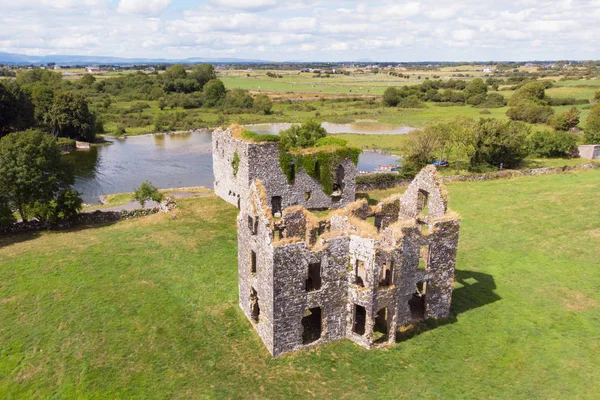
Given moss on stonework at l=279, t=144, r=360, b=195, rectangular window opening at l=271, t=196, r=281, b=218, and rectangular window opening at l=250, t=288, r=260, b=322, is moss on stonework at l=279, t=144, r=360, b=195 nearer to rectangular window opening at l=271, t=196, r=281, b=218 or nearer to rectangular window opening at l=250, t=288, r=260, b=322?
rectangular window opening at l=271, t=196, r=281, b=218

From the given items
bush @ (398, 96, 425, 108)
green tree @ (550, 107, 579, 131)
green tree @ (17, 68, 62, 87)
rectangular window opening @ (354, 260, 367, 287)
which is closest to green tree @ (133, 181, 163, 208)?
rectangular window opening @ (354, 260, 367, 287)

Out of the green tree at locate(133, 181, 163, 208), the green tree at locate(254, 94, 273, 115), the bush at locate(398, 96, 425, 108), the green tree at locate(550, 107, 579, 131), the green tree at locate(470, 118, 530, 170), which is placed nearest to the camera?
the green tree at locate(133, 181, 163, 208)

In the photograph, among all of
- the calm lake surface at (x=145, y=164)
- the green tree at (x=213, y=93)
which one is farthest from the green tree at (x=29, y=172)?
the green tree at (x=213, y=93)

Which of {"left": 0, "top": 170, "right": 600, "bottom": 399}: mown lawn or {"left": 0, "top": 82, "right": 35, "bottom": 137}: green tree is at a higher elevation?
{"left": 0, "top": 82, "right": 35, "bottom": 137}: green tree

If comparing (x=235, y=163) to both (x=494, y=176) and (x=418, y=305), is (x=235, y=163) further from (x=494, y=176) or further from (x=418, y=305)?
(x=494, y=176)

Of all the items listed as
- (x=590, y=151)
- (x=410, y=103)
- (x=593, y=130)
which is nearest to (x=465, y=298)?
(x=590, y=151)

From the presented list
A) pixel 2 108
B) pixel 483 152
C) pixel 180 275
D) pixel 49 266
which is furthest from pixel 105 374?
pixel 2 108

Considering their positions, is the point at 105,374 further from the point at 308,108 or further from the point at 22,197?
the point at 308,108
